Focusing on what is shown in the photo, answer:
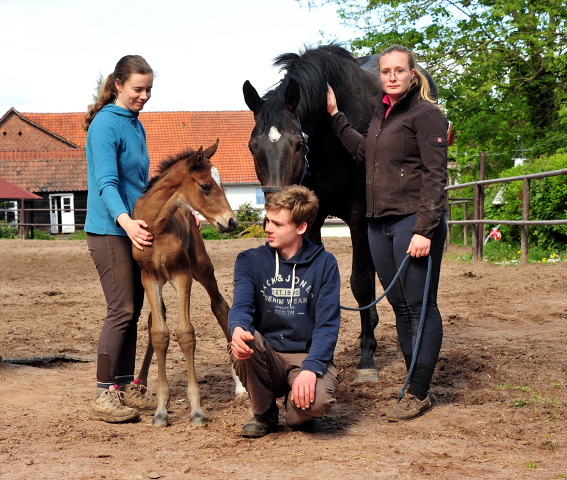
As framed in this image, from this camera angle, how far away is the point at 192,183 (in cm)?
361

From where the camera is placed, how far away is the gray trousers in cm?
304

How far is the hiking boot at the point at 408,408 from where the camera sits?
11.3ft

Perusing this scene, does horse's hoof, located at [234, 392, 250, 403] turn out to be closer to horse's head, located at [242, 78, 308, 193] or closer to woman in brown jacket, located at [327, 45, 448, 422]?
woman in brown jacket, located at [327, 45, 448, 422]

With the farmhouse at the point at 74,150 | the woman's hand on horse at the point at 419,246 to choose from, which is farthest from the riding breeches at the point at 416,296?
the farmhouse at the point at 74,150

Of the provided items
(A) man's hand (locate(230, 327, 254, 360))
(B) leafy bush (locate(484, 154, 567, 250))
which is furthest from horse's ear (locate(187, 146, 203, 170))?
(B) leafy bush (locate(484, 154, 567, 250))

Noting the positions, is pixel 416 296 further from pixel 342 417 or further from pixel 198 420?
pixel 198 420

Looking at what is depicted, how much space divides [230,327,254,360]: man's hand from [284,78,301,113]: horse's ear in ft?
5.62

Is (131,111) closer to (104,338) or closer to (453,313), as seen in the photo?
(104,338)

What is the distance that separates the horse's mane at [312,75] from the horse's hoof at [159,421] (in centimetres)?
191

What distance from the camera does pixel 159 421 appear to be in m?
3.40

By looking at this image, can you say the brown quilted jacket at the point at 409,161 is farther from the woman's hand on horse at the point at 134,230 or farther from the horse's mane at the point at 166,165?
the woman's hand on horse at the point at 134,230

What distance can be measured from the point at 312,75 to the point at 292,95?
0.38m

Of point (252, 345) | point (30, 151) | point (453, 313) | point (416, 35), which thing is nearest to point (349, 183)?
point (252, 345)

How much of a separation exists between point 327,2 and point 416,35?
103 inches
